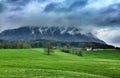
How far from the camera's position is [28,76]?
176ft

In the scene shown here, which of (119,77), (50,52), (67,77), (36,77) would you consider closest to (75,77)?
(67,77)

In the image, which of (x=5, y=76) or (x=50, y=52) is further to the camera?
(x=50, y=52)

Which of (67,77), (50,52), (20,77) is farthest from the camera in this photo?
(50,52)

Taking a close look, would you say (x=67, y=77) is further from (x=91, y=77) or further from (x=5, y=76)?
(x=5, y=76)

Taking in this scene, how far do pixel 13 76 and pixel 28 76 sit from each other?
2365mm

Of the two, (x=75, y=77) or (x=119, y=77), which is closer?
(x=75, y=77)

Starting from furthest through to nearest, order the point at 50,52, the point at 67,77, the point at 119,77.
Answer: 1. the point at 50,52
2. the point at 119,77
3. the point at 67,77

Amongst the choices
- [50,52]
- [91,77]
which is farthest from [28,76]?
[50,52]

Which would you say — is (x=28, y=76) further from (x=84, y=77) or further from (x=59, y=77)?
(x=84, y=77)

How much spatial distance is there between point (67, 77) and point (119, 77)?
1219 centimetres

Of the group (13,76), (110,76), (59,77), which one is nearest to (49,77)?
(59,77)

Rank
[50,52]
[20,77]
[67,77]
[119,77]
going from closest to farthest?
1. [20,77]
2. [67,77]
3. [119,77]
4. [50,52]

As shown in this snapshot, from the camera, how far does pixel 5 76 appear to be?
52062 millimetres

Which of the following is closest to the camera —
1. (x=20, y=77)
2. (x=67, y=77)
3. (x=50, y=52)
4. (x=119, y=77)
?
(x=20, y=77)
